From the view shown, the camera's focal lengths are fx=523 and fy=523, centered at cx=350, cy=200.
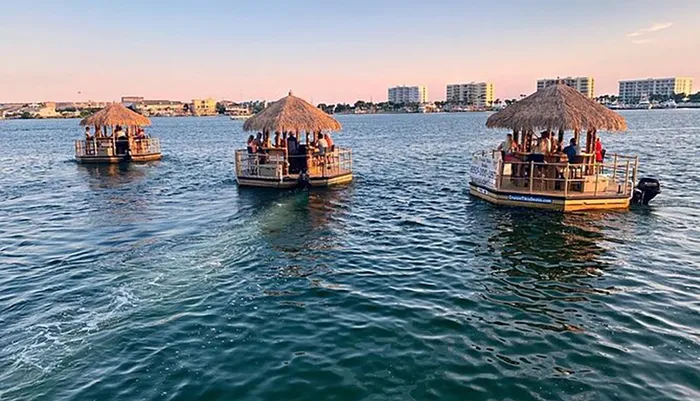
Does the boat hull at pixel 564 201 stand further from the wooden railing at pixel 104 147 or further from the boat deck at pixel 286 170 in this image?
the wooden railing at pixel 104 147

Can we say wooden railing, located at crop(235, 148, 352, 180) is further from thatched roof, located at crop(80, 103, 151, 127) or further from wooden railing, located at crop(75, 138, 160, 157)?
wooden railing, located at crop(75, 138, 160, 157)

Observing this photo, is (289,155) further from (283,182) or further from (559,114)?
(559,114)

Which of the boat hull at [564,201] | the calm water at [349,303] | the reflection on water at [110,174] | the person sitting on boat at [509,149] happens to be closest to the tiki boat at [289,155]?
the calm water at [349,303]

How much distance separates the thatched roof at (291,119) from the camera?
25047 mm

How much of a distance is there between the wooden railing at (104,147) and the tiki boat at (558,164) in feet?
91.9

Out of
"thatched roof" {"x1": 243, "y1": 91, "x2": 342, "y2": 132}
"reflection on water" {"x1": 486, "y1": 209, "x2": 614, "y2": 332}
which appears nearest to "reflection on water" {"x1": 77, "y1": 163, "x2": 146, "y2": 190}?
"thatched roof" {"x1": 243, "y1": 91, "x2": 342, "y2": 132}

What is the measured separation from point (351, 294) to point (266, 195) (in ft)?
41.7

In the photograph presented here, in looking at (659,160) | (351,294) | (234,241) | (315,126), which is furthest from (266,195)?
(659,160)

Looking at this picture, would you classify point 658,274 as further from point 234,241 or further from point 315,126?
point 315,126

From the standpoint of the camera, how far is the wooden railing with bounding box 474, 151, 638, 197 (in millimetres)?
18891

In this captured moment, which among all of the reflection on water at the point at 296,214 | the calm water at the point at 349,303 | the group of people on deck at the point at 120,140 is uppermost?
the group of people on deck at the point at 120,140

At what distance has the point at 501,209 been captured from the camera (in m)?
19.3

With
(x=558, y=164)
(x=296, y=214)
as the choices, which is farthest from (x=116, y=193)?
(x=558, y=164)

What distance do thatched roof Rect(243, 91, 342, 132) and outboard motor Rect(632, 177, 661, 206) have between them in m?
14.0
